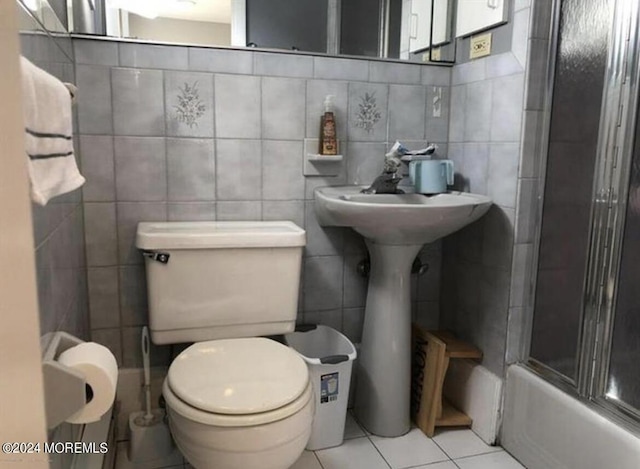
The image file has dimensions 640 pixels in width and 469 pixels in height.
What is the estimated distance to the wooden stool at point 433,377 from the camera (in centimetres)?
190

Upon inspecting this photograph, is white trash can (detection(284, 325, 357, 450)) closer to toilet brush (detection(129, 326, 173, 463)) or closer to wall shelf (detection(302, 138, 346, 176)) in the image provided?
toilet brush (detection(129, 326, 173, 463))

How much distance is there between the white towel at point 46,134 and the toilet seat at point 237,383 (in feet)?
1.98

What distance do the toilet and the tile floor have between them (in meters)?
0.44

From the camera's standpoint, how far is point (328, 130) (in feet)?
6.18

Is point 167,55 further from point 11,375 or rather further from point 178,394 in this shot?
point 11,375

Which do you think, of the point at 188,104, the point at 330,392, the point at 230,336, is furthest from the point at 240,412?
the point at 188,104

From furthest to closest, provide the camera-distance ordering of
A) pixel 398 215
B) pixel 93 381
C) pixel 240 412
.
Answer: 1. pixel 398 215
2. pixel 240 412
3. pixel 93 381

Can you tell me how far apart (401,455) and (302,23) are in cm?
158

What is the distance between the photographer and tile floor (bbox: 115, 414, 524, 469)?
1.73 m

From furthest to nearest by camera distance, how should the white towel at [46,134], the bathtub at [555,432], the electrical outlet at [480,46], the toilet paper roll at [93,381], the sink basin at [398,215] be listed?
the electrical outlet at [480,46]
the sink basin at [398,215]
the bathtub at [555,432]
the toilet paper roll at [93,381]
the white towel at [46,134]

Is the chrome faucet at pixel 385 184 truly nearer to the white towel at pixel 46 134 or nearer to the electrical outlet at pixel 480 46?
the electrical outlet at pixel 480 46

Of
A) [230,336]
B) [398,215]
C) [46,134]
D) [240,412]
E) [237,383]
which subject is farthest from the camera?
[230,336]

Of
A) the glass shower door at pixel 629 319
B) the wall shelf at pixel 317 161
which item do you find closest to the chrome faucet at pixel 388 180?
the wall shelf at pixel 317 161

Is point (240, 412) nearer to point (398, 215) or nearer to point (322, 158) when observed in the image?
point (398, 215)
